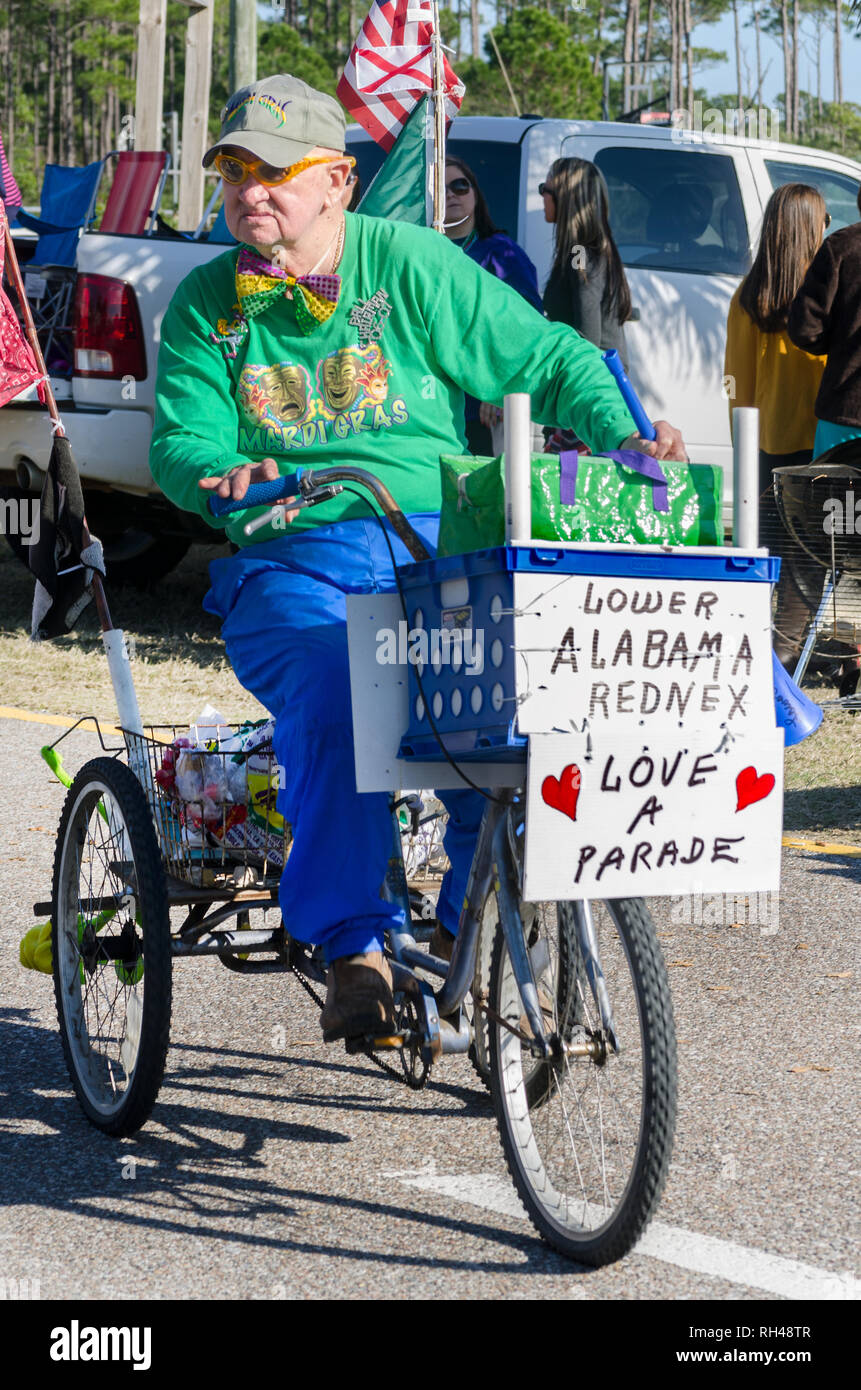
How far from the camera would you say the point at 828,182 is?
9250 mm

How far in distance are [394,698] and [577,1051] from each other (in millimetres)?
672

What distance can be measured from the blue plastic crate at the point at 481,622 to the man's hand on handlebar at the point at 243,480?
0.34 m

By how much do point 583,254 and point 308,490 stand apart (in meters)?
4.73

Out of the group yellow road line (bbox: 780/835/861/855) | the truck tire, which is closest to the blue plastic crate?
yellow road line (bbox: 780/835/861/855)

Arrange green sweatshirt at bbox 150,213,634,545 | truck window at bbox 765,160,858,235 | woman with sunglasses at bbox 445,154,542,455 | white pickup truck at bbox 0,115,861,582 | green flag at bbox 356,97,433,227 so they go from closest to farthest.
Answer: green sweatshirt at bbox 150,213,634,545
green flag at bbox 356,97,433,227
woman with sunglasses at bbox 445,154,542,455
white pickup truck at bbox 0,115,861,582
truck window at bbox 765,160,858,235

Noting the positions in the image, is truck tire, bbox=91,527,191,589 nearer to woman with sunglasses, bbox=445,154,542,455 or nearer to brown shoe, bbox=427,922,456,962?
woman with sunglasses, bbox=445,154,542,455

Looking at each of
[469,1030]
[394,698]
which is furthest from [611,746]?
[469,1030]

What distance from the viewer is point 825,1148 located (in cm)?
348

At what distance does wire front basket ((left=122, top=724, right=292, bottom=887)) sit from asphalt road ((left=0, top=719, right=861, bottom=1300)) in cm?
52

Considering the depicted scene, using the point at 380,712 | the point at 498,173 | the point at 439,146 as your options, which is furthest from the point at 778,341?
the point at 380,712

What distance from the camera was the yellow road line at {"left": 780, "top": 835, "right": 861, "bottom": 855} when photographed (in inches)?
231

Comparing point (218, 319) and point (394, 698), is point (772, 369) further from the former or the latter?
point (394, 698)

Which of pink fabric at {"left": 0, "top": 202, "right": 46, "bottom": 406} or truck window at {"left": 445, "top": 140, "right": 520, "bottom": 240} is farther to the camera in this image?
truck window at {"left": 445, "top": 140, "right": 520, "bottom": 240}

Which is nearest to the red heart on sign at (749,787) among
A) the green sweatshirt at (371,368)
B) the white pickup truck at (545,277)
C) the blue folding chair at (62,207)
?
the green sweatshirt at (371,368)
